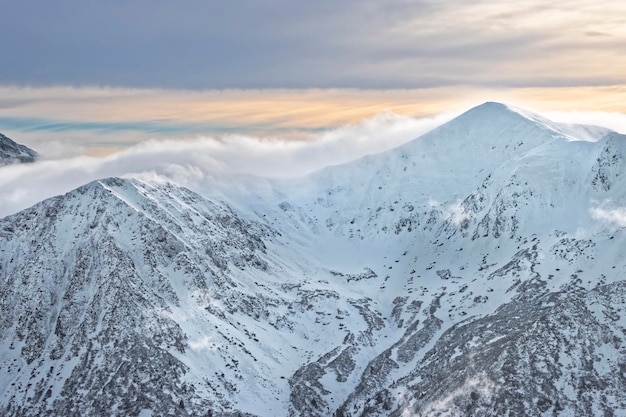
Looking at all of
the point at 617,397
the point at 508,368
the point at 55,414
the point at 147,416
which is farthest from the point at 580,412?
the point at 55,414

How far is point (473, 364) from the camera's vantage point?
18938 cm

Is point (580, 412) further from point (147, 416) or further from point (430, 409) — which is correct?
point (147, 416)

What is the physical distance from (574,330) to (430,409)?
48952mm

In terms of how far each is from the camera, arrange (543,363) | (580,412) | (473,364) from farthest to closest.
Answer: (473,364) → (543,363) → (580,412)

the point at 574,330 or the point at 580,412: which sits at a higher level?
the point at 574,330

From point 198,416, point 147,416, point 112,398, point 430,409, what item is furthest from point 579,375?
point 112,398

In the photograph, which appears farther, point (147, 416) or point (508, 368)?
point (147, 416)

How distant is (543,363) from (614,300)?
37222 millimetres

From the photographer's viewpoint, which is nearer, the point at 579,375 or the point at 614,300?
the point at 579,375

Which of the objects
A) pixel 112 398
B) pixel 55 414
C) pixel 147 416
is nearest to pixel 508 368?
pixel 147 416

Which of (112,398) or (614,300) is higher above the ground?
(614,300)

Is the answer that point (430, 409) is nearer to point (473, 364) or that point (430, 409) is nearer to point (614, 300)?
point (473, 364)

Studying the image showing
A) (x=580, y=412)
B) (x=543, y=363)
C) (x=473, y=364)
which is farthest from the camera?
(x=473, y=364)

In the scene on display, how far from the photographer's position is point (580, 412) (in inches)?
6373
